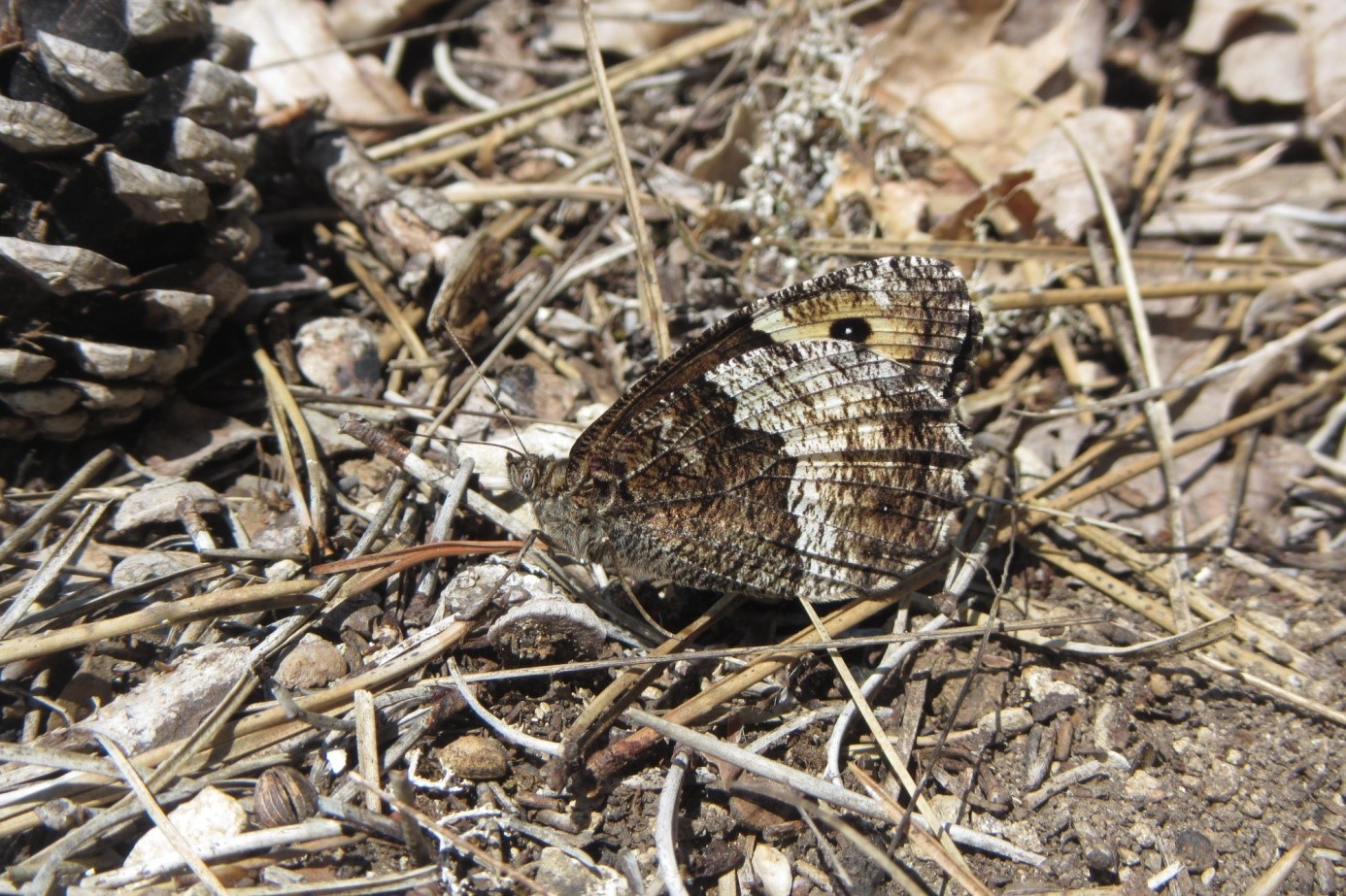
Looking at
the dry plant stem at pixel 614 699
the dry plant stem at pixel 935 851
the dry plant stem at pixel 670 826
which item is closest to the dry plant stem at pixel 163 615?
the dry plant stem at pixel 614 699

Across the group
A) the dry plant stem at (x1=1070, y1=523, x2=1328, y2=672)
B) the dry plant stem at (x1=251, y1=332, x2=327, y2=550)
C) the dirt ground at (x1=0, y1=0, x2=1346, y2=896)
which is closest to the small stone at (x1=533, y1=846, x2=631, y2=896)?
the dirt ground at (x1=0, y1=0, x2=1346, y2=896)

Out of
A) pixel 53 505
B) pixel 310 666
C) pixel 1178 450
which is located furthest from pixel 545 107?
pixel 1178 450

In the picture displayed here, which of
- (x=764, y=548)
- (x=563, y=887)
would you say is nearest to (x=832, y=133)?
(x=764, y=548)

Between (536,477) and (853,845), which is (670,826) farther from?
(536,477)

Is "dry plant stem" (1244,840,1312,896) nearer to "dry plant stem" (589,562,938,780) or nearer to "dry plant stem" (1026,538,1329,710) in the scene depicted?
"dry plant stem" (1026,538,1329,710)

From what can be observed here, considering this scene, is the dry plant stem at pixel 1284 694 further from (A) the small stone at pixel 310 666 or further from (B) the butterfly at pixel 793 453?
(A) the small stone at pixel 310 666
